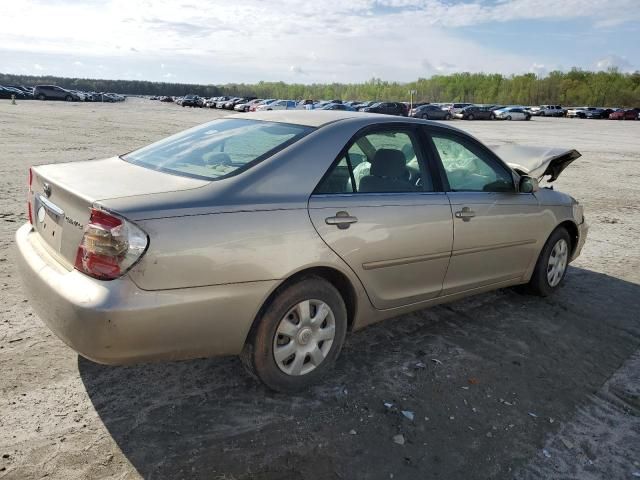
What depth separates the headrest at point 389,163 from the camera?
12.2 feet

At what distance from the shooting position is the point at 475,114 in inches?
2222

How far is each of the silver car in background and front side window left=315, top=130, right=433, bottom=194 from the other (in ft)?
0.03

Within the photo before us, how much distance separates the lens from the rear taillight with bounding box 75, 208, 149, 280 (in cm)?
252

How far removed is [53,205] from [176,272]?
3.25 feet

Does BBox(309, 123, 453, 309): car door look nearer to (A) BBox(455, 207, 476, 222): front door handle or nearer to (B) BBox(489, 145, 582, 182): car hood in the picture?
(A) BBox(455, 207, 476, 222): front door handle

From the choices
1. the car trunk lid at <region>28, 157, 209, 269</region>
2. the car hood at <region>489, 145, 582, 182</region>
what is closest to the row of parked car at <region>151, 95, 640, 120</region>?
the car hood at <region>489, 145, 582, 182</region>

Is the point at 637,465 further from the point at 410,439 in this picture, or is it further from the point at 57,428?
the point at 57,428

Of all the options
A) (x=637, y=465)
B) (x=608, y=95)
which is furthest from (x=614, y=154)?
(x=608, y=95)

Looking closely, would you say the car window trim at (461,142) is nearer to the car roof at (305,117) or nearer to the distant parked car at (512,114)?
the car roof at (305,117)

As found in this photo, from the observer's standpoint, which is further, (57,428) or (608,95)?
(608,95)

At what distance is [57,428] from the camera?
2754mm

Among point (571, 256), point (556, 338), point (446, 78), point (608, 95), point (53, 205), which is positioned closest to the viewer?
point (53, 205)

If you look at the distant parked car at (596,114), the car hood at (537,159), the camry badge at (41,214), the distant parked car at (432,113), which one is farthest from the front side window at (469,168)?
the distant parked car at (596,114)

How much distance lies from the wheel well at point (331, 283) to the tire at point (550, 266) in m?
2.28
